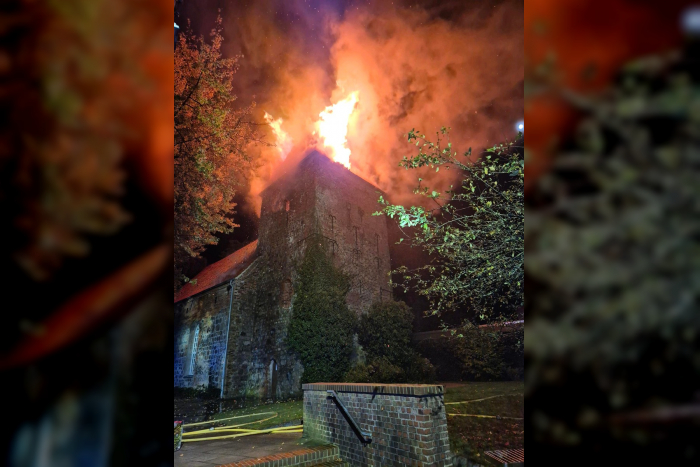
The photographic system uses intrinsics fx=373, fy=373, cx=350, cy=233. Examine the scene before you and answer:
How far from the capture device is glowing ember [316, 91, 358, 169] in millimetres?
24844

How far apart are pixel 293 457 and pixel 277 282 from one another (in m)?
16.1

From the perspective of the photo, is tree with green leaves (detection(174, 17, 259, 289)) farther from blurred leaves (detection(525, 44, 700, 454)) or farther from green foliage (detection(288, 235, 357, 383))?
green foliage (detection(288, 235, 357, 383))

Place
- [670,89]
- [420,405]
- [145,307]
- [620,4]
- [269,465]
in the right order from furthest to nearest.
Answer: [269,465] < [420,405] < [145,307] < [620,4] < [670,89]

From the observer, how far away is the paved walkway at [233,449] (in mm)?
5906

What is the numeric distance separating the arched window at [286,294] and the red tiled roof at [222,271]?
3.51 meters

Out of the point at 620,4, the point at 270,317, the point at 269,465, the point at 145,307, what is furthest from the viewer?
the point at 270,317

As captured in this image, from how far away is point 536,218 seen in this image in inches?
42.5

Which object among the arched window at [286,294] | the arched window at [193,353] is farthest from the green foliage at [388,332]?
the arched window at [193,353]

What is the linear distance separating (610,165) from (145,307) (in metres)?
1.66

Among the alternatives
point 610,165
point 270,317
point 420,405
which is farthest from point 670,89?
point 270,317

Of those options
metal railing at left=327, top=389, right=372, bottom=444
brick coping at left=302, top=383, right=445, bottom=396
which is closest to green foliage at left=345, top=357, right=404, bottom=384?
brick coping at left=302, top=383, right=445, bottom=396

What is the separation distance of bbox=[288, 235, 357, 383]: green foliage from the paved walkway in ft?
29.7

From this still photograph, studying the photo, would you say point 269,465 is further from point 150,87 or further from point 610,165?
point 610,165

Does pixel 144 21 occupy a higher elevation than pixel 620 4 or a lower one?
higher
